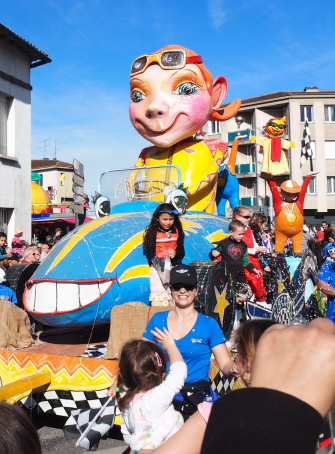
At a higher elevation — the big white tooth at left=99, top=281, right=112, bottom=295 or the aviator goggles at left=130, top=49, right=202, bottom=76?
the aviator goggles at left=130, top=49, right=202, bottom=76

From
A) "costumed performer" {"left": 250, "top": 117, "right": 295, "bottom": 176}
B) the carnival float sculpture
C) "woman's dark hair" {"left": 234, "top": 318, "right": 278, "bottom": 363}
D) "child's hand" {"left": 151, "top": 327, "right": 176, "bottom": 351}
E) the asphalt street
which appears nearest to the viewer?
"woman's dark hair" {"left": 234, "top": 318, "right": 278, "bottom": 363}

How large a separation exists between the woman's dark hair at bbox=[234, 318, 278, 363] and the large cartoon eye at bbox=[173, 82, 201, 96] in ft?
17.2

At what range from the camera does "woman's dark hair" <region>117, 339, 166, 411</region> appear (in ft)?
7.55

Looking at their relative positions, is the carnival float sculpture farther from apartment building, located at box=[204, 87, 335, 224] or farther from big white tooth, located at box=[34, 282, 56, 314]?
apartment building, located at box=[204, 87, 335, 224]

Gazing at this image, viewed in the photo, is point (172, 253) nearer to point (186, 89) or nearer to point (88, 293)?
point (88, 293)

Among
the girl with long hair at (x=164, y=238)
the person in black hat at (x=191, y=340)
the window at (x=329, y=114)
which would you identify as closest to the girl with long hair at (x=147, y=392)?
the person in black hat at (x=191, y=340)

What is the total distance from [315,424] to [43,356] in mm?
3158

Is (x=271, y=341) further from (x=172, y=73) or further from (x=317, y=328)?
(x=172, y=73)

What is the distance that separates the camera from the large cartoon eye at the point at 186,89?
6746mm

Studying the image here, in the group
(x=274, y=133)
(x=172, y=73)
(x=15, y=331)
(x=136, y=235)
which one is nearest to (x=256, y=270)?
(x=136, y=235)

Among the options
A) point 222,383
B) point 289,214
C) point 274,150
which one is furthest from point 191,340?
point 274,150

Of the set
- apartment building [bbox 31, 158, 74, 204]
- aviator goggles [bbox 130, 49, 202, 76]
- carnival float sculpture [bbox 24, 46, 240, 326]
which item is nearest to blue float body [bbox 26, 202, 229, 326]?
carnival float sculpture [bbox 24, 46, 240, 326]

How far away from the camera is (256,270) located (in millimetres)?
5102

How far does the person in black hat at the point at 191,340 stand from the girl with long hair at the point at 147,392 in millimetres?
343
